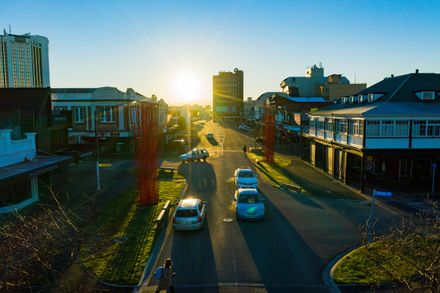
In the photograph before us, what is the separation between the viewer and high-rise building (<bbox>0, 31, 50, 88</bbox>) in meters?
106

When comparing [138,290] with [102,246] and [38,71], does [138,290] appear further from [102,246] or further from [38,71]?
[38,71]

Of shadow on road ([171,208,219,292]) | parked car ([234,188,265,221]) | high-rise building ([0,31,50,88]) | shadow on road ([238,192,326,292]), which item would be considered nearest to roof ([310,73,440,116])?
parked car ([234,188,265,221])

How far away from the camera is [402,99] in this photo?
30.4m

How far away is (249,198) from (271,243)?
4.52 m

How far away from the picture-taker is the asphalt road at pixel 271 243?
12852 mm

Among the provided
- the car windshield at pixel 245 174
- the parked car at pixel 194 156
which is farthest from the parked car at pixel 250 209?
the parked car at pixel 194 156

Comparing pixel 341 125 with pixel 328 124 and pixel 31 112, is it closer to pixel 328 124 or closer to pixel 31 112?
pixel 328 124

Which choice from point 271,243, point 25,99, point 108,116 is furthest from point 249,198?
point 108,116

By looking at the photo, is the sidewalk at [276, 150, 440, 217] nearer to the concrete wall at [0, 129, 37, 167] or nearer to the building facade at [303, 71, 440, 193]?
the building facade at [303, 71, 440, 193]

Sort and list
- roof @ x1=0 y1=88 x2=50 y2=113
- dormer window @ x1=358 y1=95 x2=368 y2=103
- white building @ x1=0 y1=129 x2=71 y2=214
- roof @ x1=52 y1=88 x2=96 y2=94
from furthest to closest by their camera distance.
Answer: roof @ x1=52 y1=88 x2=96 y2=94 → dormer window @ x1=358 y1=95 x2=368 y2=103 → roof @ x1=0 y1=88 x2=50 y2=113 → white building @ x1=0 y1=129 x2=71 y2=214

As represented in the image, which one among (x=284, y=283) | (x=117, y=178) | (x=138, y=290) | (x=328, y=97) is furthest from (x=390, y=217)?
(x=328, y=97)

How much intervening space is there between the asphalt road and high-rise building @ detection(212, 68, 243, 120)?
162 m

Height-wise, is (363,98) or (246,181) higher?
(363,98)

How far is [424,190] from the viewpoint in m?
27.9
